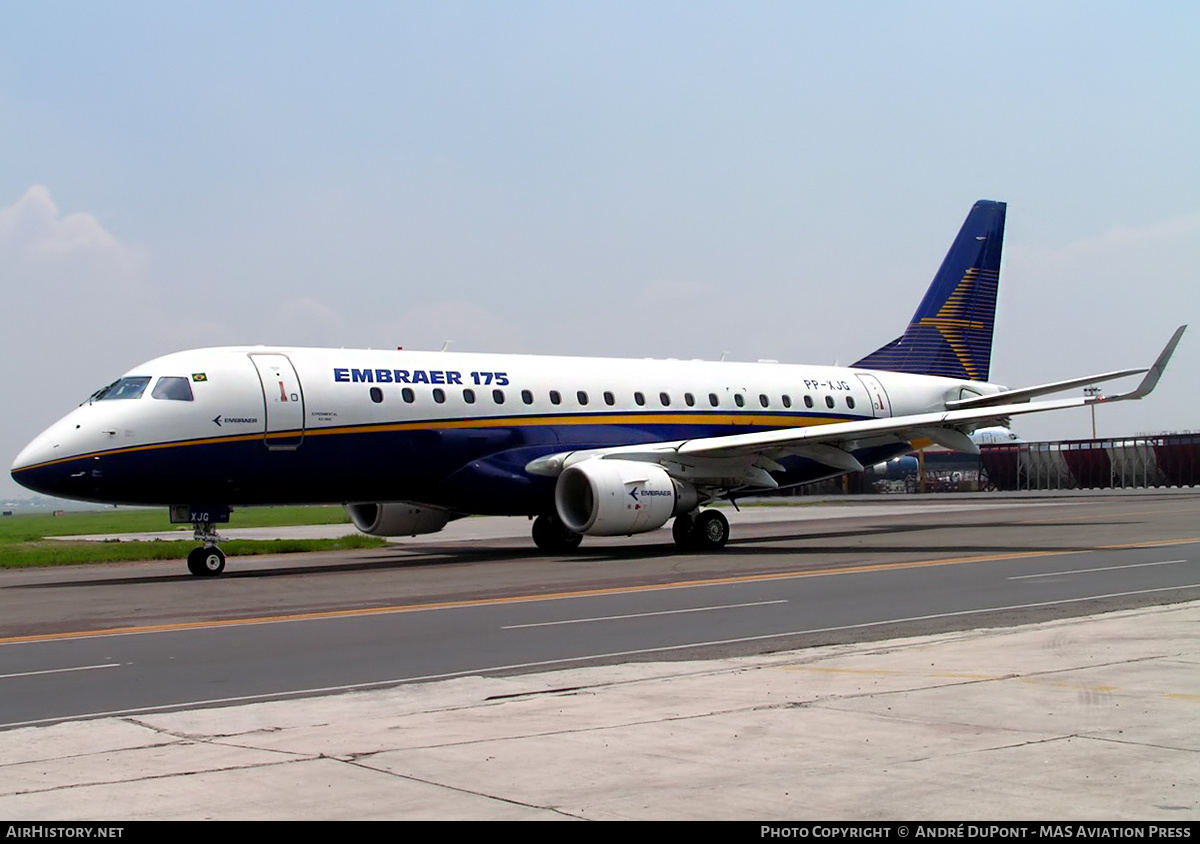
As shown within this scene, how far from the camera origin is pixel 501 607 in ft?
54.0

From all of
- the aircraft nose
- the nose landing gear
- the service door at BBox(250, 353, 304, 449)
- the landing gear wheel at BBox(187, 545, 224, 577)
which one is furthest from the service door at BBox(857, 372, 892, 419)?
the aircraft nose

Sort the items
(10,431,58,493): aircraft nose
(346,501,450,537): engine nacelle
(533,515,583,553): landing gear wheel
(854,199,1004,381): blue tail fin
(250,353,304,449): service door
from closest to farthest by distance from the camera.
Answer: (10,431,58,493): aircraft nose
(250,353,304,449): service door
(346,501,450,537): engine nacelle
(533,515,583,553): landing gear wheel
(854,199,1004,381): blue tail fin

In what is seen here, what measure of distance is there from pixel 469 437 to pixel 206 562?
5485 millimetres

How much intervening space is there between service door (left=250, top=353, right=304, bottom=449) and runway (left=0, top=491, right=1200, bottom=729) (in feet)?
7.79

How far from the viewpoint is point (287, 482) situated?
77.4ft

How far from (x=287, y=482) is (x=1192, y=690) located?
17.4 meters

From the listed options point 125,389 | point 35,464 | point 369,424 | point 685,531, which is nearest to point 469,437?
point 369,424

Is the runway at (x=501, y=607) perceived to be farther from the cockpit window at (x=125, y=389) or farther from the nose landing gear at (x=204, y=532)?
the cockpit window at (x=125, y=389)

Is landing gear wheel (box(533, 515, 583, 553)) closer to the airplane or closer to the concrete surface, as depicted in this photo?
the airplane

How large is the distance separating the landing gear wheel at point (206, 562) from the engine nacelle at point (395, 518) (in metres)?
5.28

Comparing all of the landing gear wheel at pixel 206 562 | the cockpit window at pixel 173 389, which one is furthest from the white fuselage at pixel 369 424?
the landing gear wheel at pixel 206 562

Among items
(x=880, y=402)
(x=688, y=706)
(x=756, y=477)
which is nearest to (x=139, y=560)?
(x=756, y=477)

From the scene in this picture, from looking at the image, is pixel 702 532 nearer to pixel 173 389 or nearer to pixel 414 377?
pixel 414 377

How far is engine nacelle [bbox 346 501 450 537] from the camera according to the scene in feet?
93.1
